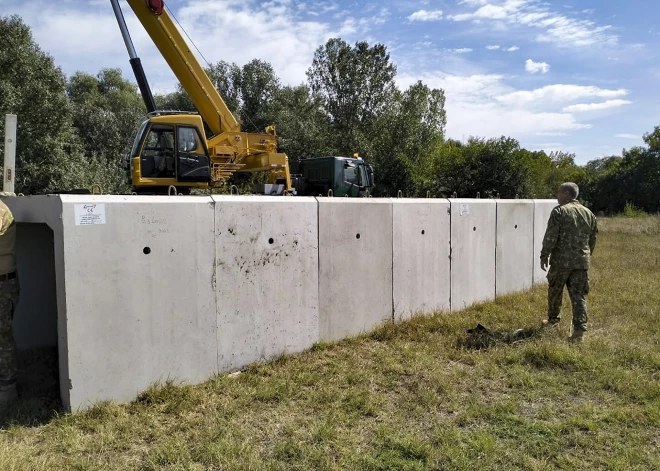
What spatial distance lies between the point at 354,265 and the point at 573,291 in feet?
8.82

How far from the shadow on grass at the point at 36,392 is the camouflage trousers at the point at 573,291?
5.40 metres

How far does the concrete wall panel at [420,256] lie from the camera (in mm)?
6285

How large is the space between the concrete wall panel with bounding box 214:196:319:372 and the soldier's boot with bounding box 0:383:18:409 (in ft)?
5.47

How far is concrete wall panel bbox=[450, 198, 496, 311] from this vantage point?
7223 millimetres

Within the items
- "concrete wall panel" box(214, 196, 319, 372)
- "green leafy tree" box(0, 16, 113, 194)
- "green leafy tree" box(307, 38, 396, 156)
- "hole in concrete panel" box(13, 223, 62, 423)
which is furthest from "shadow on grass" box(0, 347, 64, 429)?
"green leafy tree" box(307, 38, 396, 156)

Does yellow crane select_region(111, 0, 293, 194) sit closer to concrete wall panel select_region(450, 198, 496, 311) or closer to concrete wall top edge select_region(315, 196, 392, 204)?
concrete wall top edge select_region(315, 196, 392, 204)

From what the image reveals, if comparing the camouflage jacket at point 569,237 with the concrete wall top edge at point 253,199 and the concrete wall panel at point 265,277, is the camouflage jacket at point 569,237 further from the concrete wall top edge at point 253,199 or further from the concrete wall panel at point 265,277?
the concrete wall top edge at point 253,199

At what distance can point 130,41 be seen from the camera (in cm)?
1062

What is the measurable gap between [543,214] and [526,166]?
1610cm

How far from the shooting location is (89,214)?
146 inches

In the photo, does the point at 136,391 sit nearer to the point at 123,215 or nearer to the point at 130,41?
the point at 123,215

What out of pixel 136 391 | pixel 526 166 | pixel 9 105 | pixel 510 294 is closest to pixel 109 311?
pixel 136 391

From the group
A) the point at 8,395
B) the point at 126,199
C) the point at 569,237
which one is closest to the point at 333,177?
the point at 569,237

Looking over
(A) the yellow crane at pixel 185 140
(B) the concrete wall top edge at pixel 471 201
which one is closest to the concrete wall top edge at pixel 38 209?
(A) the yellow crane at pixel 185 140
